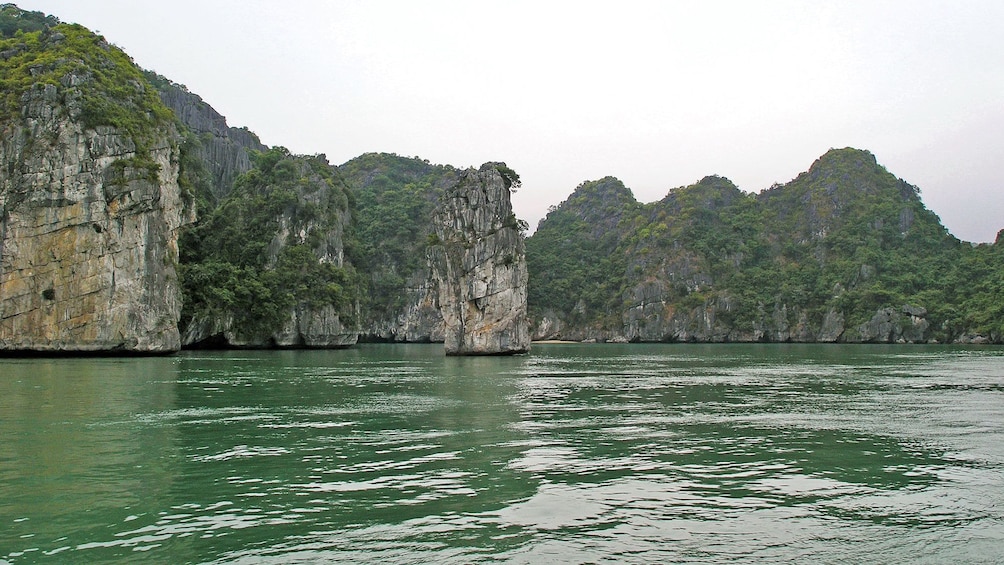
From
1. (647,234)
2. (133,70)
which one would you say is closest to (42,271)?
(133,70)

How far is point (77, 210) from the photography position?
158 feet

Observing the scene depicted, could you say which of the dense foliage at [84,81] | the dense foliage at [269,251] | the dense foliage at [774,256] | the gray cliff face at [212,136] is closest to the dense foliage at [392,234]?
the dense foliage at [269,251]

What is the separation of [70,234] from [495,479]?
46.9m

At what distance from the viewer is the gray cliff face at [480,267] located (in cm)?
6041

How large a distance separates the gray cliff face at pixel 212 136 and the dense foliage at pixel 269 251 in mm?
20905

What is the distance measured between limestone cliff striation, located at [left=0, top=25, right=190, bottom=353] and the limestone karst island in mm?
134

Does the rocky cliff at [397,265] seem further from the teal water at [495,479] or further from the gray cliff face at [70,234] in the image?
the teal water at [495,479]

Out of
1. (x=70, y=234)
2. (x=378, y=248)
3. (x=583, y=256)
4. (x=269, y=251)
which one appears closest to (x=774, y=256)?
(x=583, y=256)

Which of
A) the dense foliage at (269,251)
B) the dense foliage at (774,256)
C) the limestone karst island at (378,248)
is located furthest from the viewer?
the dense foliage at (774,256)

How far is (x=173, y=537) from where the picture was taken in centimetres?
814

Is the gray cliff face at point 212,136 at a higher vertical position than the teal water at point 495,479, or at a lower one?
higher

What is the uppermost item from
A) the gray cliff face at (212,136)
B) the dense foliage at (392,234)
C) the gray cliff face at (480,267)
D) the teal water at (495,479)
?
the gray cliff face at (212,136)

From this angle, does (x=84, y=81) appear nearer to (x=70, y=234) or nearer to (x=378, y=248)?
(x=70, y=234)

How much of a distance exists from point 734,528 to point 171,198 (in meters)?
54.8
